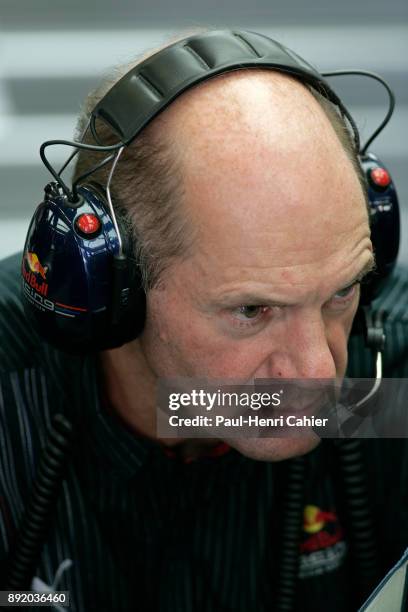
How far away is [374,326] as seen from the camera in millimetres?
1268

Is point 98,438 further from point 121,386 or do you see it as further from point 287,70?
point 287,70

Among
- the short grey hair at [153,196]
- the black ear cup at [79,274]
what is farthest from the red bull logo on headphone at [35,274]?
the short grey hair at [153,196]

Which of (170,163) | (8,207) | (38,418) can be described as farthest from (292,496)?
(8,207)

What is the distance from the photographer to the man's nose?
3.62ft

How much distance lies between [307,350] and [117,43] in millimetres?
1471

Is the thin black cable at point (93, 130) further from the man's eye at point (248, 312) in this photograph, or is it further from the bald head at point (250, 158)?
the man's eye at point (248, 312)

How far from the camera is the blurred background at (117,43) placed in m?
2.33

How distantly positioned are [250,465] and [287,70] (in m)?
0.59

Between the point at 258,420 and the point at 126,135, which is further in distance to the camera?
the point at 258,420

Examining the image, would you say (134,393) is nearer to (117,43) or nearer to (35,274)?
(35,274)

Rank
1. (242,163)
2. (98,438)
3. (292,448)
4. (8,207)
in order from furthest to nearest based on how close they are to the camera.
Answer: (8,207) → (98,438) → (292,448) → (242,163)

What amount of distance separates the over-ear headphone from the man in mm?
29

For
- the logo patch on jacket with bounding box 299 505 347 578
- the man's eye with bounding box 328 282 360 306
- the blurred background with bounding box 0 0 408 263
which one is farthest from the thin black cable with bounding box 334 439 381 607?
the blurred background with bounding box 0 0 408 263

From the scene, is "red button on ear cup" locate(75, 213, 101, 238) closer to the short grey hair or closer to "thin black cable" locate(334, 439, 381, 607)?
the short grey hair
